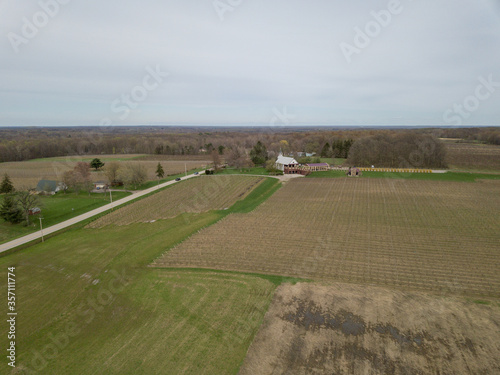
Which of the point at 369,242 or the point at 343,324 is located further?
the point at 369,242

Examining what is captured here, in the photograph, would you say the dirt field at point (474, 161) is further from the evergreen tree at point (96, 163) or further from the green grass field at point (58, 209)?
the evergreen tree at point (96, 163)

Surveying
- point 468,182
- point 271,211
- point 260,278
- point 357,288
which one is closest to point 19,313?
point 260,278

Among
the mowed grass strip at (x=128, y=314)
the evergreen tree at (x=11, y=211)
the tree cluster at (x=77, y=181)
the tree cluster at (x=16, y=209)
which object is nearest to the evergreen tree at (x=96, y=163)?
the tree cluster at (x=77, y=181)

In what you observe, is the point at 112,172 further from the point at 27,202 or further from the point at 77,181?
the point at 27,202

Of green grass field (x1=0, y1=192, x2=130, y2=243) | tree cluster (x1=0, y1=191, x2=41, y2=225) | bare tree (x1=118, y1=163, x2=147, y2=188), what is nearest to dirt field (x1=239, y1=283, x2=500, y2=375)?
green grass field (x1=0, y1=192, x2=130, y2=243)

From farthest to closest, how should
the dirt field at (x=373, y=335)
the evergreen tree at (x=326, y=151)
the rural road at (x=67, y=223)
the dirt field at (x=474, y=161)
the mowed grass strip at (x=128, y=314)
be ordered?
the evergreen tree at (x=326, y=151)
the dirt field at (x=474, y=161)
the rural road at (x=67, y=223)
the mowed grass strip at (x=128, y=314)
the dirt field at (x=373, y=335)

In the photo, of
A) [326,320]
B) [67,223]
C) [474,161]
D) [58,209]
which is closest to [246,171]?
[58,209]
